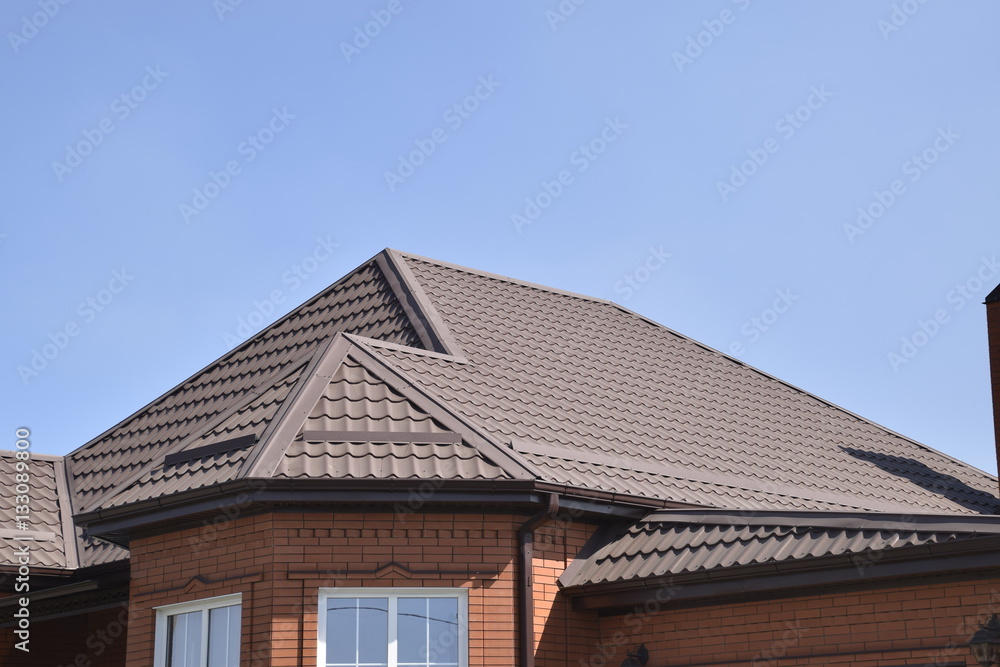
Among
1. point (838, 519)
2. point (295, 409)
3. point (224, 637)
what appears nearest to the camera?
point (838, 519)

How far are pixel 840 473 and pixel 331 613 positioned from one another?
325 inches

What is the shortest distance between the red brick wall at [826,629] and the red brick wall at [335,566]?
1.42m

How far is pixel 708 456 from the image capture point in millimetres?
14359

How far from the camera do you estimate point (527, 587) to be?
10891mm

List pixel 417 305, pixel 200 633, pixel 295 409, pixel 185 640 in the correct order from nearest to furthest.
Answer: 1. pixel 200 633
2. pixel 185 640
3. pixel 295 409
4. pixel 417 305

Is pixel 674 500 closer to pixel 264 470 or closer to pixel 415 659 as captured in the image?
pixel 415 659

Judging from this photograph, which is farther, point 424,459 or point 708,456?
point 708,456

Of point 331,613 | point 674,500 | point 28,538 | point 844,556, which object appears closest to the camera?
point 844,556

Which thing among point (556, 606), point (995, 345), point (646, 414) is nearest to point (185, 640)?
point (556, 606)

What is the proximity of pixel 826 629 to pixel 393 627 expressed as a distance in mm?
3716

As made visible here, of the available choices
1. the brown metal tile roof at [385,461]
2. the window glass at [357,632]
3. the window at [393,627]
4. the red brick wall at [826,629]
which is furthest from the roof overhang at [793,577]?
the window glass at [357,632]

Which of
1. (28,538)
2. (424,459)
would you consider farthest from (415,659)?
(28,538)

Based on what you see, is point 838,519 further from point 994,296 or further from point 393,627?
point 994,296

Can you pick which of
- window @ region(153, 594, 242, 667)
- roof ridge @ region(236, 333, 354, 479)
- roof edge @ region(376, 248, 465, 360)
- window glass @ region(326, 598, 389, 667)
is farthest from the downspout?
roof edge @ region(376, 248, 465, 360)
